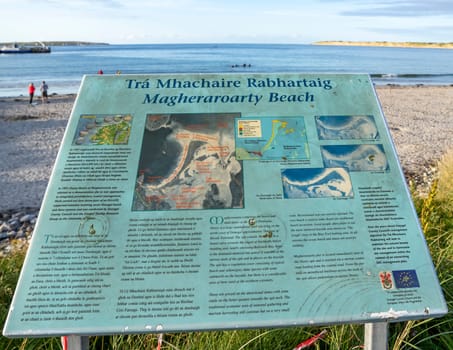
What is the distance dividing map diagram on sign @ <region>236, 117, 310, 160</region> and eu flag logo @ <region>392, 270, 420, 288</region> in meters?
0.76

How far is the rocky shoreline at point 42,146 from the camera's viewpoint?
675cm

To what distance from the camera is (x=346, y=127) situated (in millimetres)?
2545

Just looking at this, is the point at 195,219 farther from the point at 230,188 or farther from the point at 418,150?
the point at 418,150

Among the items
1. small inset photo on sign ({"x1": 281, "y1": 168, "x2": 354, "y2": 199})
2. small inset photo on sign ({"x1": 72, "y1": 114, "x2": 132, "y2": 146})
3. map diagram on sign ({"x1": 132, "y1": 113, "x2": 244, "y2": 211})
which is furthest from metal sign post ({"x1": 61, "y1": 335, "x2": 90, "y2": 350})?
small inset photo on sign ({"x1": 281, "y1": 168, "x2": 354, "y2": 199})

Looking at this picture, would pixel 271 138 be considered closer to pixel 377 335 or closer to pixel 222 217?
pixel 222 217

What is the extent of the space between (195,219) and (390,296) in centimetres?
99

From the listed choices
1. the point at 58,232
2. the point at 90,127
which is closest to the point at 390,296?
the point at 58,232

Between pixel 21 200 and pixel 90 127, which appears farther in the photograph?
pixel 21 200

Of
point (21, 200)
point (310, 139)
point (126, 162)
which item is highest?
point (21, 200)

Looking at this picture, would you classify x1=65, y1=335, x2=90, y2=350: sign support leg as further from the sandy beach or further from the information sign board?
the sandy beach

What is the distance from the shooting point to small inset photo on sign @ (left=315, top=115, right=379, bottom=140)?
8.21 feet

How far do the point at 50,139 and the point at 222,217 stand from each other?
1207 cm

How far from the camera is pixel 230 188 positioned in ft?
7.50

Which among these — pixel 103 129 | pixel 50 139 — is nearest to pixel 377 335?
pixel 103 129
